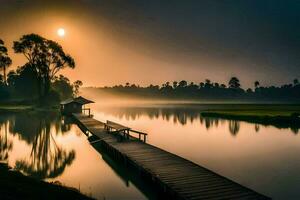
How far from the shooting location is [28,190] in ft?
41.5

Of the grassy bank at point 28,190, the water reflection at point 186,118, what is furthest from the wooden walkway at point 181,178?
the water reflection at point 186,118

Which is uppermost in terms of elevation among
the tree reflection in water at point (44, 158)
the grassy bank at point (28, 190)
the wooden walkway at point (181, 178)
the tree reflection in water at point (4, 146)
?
the wooden walkway at point (181, 178)

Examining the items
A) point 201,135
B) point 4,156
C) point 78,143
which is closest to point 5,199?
point 4,156

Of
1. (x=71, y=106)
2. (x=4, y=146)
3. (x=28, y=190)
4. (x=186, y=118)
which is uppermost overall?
(x=71, y=106)

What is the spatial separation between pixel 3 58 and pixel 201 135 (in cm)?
7468

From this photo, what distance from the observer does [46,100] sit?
8725 centimetres

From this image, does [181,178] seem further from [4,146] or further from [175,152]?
[4,146]

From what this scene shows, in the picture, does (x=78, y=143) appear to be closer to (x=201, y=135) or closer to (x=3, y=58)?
(x=201, y=135)

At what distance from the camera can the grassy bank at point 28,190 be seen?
11.8 meters

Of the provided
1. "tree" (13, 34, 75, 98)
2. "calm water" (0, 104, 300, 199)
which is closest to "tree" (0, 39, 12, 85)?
"tree" (13, 34, 75, 98)

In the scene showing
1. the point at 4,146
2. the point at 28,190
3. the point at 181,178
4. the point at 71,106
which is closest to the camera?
the point at 28,190

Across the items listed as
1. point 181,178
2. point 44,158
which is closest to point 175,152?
point 44,158

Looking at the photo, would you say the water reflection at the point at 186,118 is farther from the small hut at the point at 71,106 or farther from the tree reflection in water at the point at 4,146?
the tree reflection in water at the point at 4,146

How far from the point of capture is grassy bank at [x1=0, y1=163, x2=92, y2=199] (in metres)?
11.8
